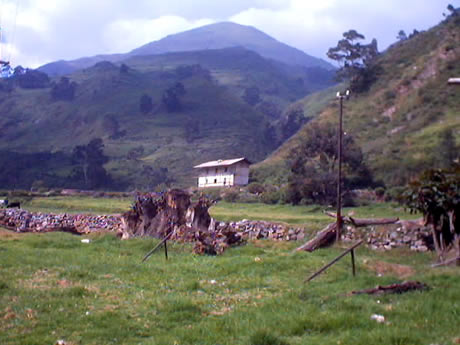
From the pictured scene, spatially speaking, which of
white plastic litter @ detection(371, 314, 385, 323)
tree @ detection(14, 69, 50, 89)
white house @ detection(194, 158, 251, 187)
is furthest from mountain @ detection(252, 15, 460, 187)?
tree @ detection(14, 69, 50, 89)

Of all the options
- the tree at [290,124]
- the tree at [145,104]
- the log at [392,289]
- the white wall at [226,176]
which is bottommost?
the log at [392,289]

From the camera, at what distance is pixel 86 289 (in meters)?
11.2

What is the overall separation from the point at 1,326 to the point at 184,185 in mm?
61105

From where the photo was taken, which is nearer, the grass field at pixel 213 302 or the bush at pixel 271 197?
the grass field at pixel 213 302

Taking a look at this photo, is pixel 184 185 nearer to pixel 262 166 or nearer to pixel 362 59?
pixel 262 166

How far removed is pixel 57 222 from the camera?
102ft

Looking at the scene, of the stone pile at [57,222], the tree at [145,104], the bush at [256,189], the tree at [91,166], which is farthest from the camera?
the tree at [145,104]

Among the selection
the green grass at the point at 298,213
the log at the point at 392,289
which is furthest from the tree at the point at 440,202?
the green grass at the point at 298,213

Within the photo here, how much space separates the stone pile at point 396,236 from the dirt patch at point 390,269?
4692 millimetres

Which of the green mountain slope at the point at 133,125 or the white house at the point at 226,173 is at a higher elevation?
the green mountain slope at the point at 133,125

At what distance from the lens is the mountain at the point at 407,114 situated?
148 feet

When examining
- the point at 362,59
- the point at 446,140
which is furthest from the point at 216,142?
the point at 446,140

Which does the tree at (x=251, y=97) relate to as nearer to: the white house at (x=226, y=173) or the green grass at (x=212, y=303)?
the white house at (x=226, y=173)

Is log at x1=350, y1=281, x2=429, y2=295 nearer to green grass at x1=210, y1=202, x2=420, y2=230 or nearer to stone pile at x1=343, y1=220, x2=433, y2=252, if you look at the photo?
stone pile at x1=343, y1=220, x2=433, y2=252
